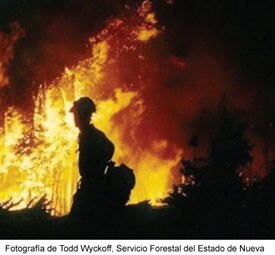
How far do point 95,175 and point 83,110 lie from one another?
1.07 m

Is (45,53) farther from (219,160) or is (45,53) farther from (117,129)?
(219,160)

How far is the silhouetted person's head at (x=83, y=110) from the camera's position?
1107cm

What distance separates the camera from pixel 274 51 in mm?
35375

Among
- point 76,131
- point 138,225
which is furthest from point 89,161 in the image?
point 76,131

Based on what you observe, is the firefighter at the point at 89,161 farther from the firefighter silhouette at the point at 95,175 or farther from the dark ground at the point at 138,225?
the dark ground at the point at 138,225

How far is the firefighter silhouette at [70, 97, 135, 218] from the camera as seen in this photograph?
10906 mm

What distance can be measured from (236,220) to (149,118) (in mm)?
22956

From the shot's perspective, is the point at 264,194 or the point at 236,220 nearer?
the point at 236,220

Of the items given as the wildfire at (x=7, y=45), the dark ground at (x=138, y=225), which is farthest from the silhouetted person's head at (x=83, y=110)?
the wildfire at (x=7, y=45)

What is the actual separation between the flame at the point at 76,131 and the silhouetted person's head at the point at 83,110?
1777 cm
